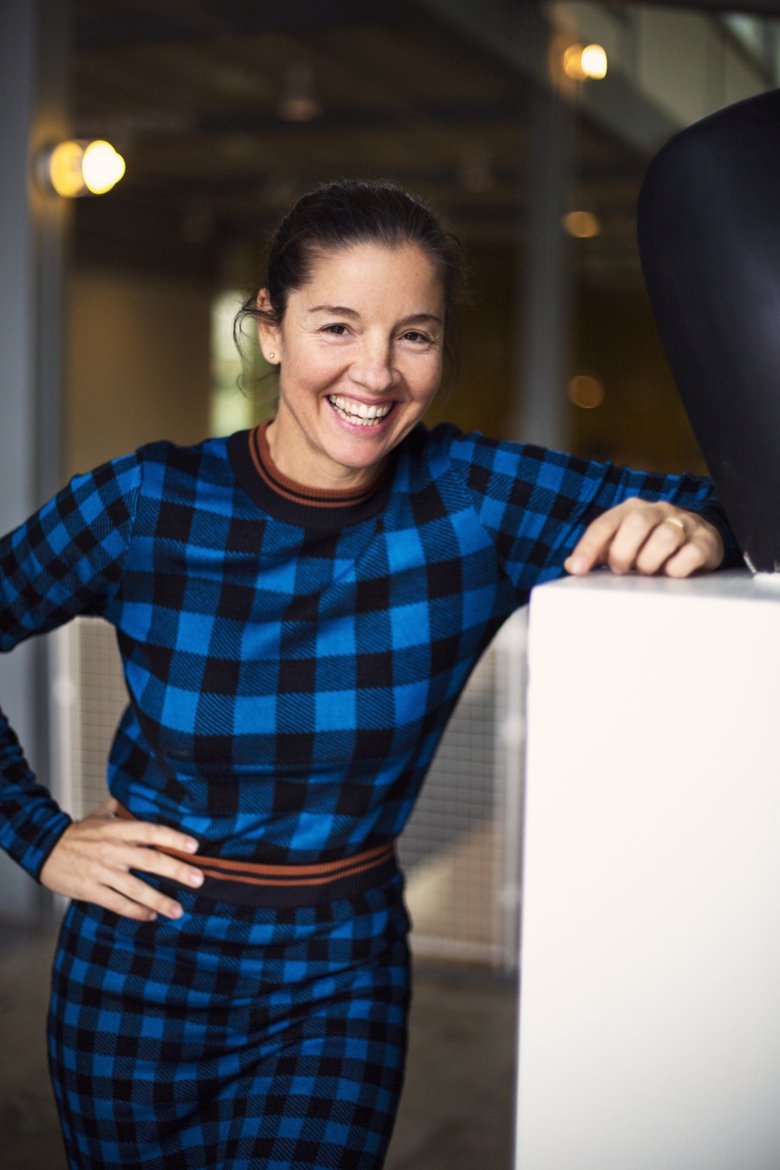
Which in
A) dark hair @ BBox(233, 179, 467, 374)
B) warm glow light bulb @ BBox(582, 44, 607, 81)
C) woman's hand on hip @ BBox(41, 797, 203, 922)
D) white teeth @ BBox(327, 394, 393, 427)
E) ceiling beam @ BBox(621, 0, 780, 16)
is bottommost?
woman's hand on hip @ BBox(41, 797, 203, 922)

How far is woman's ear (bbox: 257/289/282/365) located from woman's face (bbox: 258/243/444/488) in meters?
0.03

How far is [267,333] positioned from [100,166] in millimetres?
1952

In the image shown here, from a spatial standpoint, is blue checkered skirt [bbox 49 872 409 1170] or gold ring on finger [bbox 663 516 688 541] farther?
blue checkered skirt [bbox 49 872 409 1170]

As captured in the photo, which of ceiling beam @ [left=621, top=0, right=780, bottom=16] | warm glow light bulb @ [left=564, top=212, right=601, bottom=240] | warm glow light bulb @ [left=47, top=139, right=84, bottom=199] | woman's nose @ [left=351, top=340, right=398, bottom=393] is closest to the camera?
woman's nose @ [left=351, top=340, right=398, bottom=393]

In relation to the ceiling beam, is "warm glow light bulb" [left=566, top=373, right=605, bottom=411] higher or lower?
lower

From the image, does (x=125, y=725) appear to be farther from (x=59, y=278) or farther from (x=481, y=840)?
(x=59, y=278)

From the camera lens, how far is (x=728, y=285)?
0.81 metres

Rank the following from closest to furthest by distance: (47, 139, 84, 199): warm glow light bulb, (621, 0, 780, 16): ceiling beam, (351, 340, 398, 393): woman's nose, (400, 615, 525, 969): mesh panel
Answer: (351, 340, 398, 393): woman's nose
(621, 0, 780, 16): ceiling beam
(400, 615, 525, 969): mesh panel
(47, 139, 84, 199): warm glow light bulb

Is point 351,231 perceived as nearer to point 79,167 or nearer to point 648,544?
point 648,544

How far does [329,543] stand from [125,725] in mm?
307

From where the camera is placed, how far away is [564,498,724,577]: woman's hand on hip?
3.03ft

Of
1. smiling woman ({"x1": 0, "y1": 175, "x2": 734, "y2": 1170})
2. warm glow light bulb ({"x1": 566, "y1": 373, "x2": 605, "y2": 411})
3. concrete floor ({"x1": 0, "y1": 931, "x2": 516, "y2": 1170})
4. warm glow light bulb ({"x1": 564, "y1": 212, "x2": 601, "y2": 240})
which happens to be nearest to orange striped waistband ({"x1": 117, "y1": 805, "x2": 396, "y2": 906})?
smiling woman ({"x1": 0, "y1": 175, "x2": 734, "y2": 1170})

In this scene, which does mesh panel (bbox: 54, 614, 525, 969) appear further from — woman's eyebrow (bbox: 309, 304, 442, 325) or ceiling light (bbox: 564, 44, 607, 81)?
ceiling light (bbox: 564, 44, 607, 81)

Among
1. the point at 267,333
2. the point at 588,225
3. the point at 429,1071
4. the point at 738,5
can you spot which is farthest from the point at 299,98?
the point at 267,333
